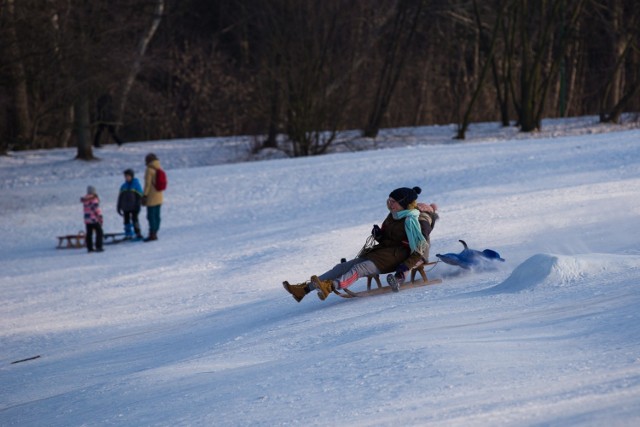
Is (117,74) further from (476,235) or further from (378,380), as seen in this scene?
(378,380)

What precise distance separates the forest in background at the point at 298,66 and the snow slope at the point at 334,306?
5903 mm

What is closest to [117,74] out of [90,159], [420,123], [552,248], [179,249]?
[90,159]

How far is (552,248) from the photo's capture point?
12.4 meters

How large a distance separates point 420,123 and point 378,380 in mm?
38565

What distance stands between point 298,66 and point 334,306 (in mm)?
21508

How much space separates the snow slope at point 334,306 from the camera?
6.16m

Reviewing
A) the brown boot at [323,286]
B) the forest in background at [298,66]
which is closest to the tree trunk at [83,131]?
the forest in background at [298,66]

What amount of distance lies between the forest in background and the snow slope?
590cm

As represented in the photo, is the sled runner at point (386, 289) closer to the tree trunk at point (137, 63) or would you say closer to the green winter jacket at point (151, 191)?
the green winter jacket at point (151, 191)

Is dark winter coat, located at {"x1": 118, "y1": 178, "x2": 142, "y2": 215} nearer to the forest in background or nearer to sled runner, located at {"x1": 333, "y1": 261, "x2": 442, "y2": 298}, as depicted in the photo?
the forest in background

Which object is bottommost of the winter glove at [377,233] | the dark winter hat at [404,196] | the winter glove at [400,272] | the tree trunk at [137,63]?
the winter glove at [400,272]

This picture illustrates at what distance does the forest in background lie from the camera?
99.0 ft

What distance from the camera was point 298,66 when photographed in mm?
31500

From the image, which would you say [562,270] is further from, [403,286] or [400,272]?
[403,286]
